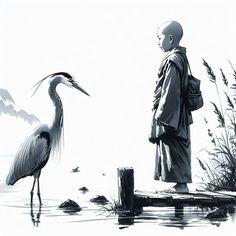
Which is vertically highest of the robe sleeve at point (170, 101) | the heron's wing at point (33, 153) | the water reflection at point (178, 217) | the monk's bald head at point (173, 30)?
the monk's bald head at point (173, 30)

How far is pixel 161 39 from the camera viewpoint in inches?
382

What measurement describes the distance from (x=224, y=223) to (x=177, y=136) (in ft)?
4.84

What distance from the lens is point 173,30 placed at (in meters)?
9.62

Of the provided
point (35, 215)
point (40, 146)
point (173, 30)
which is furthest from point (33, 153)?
point (173, 30)

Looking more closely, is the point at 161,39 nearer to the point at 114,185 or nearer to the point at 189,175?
the point at 189,175

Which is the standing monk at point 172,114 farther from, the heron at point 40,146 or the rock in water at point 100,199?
the heron at point 40,146

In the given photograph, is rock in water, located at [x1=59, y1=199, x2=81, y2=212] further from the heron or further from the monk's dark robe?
the monk's dark robe

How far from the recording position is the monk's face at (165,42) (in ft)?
31.7

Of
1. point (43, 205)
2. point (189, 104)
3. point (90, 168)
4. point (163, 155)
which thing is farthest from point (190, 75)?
point (90, 168)

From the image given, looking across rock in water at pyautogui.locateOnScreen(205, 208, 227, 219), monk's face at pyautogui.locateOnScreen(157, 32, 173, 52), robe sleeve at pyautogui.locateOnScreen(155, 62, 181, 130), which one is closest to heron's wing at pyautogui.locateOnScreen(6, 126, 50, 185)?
robe sleeve at pyautogui.locateOnScreen(155, 62, 181, 130)

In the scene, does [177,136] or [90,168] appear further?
[90,168]

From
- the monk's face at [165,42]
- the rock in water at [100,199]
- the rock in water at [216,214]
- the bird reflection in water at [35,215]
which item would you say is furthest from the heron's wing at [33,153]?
the rock in water at [216,214]

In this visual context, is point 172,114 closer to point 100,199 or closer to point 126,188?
point 126,188

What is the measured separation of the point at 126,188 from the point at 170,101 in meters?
A: 1.30
